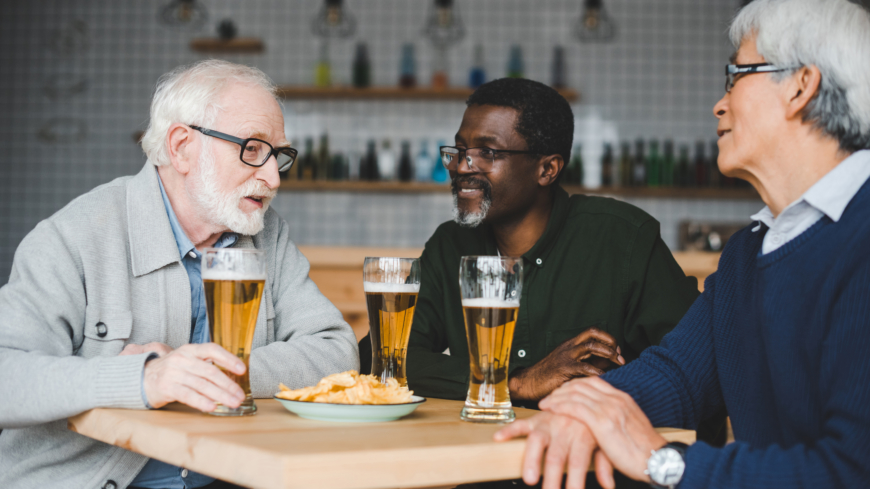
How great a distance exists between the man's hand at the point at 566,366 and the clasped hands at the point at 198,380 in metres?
0.59

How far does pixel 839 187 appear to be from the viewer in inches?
39.0

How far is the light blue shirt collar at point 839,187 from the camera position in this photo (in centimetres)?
98

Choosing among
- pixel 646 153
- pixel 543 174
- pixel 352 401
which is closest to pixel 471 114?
pixel 543 174

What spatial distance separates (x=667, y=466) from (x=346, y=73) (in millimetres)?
4191

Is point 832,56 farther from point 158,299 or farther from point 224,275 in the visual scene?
point 158,299

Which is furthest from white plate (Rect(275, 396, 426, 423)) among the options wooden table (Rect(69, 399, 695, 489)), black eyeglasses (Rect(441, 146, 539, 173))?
black eyeglasses (Rect(441, 146, 539, 173))

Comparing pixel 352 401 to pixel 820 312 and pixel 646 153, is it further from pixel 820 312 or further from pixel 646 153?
pixel 646 153

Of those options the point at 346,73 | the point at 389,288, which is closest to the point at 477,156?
the point at 389,288

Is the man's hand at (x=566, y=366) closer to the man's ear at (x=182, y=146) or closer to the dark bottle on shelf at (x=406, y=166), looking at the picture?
the man's ear at (x=182, y=146)

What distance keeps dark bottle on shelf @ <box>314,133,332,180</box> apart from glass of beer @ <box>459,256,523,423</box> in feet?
12.3

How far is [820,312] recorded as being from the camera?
929 millimetres

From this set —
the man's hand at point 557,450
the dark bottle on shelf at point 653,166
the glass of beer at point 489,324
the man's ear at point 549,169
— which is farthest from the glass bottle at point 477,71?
the man's hand at point 557,450

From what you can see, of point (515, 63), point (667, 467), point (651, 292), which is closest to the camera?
point (667, 467)

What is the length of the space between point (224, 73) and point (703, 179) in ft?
12.2
